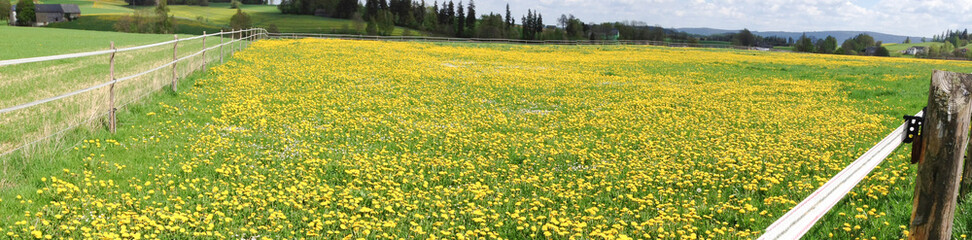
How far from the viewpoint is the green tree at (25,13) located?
11769 cm

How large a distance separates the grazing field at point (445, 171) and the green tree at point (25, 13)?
436ft

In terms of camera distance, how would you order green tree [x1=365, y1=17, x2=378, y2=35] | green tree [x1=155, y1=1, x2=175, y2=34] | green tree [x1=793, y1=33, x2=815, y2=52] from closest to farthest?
green tree [x1=155, y1=1, x2=175, y2=34] → green tree [x1=365, y1=17, x2=378, y2=35] → green tree [x1=793, y1=33, x2=815, y2=52]

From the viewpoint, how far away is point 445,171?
833 centimetres

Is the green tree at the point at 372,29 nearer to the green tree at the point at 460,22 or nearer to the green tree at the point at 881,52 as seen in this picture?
the green tree at the point at 460,22

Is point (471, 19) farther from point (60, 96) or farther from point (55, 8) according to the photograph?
point (60, 96)

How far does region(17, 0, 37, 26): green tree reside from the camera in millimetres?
117688

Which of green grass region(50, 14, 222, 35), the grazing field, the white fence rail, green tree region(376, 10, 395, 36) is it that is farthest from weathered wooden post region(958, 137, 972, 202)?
green tree region(376, 10, 395, 36)

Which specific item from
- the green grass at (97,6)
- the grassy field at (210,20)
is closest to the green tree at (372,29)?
the grassy field at (210,20)

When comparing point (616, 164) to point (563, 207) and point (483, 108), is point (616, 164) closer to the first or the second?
point (563, 207)

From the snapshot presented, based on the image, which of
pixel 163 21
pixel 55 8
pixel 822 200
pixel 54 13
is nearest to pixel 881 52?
pixel 163 21

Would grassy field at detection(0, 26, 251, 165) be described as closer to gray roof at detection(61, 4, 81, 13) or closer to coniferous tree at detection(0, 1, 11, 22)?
coniferous tree at detection(0, 1, 11, 22)

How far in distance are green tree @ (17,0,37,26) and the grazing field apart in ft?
436

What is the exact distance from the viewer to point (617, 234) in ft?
19.4

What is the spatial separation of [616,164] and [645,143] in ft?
6.28
